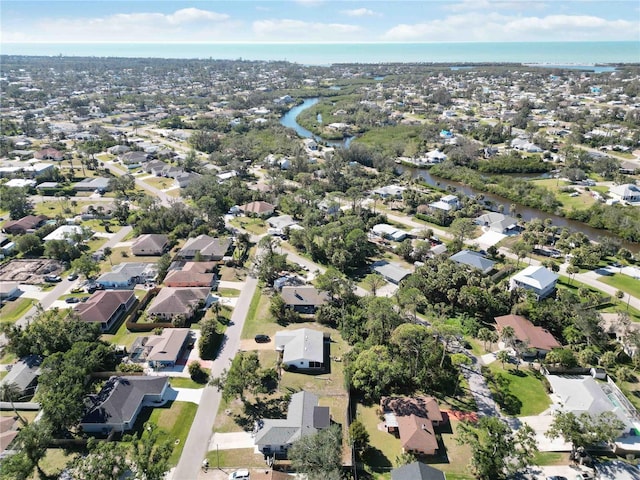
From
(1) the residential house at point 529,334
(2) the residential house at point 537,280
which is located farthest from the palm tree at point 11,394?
(2) the residential house at point 537,280

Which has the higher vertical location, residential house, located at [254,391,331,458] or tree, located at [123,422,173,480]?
tree, located at [123,422,173,480]

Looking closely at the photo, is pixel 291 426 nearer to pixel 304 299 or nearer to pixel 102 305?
pixel 304 299

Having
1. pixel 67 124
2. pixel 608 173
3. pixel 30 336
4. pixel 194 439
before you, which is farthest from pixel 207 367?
pixel 67 124

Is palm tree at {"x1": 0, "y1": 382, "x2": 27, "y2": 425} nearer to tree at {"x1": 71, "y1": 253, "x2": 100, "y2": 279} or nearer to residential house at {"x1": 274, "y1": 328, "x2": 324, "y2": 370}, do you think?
tree at {"x1": 71, "y1": 253, "x2": 100, "y2": 279}

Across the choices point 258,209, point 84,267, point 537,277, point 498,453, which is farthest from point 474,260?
point 84,267

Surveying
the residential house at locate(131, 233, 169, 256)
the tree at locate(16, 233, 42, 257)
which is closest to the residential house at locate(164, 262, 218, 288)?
the residential house at locate(131, 233, 169, 256)

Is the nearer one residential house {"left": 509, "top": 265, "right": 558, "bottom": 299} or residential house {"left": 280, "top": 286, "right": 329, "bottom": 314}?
residential house {"left": 280, "top": 286, "right": 329, "bottom": 314}

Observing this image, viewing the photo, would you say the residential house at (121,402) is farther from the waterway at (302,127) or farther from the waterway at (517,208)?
the waterway at (302,127)
